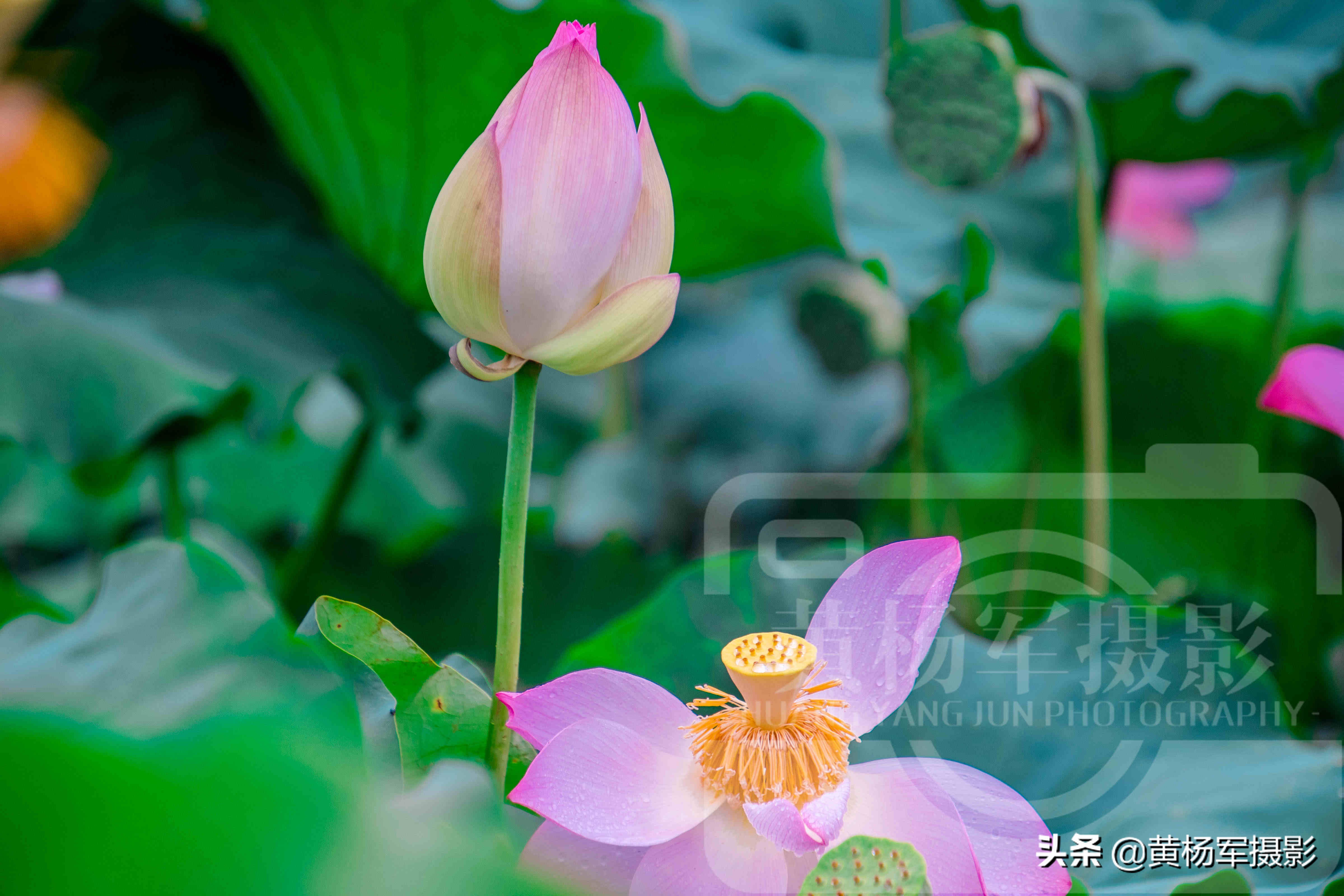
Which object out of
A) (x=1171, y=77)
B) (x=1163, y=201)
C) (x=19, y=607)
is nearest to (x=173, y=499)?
(x=19, y=607)

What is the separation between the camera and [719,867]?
0.22 metres

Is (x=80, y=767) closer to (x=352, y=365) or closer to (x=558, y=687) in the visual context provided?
(x=558, y=687)

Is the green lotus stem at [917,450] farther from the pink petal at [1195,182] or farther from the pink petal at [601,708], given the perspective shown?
the pink petal at [1195,182]

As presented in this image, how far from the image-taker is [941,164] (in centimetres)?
57

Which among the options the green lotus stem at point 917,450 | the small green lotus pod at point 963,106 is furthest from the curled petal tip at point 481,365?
the green lotus stem at point 917,450

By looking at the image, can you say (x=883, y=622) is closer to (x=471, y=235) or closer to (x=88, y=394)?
(x=471, y=235)

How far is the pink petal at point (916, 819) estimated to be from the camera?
0.69 feet

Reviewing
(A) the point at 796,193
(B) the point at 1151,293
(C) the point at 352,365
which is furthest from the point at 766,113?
(B) the point at 1151,293

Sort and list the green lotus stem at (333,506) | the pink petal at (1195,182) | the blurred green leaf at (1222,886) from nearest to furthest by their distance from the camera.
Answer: the blurred green leaf at (1222,886)
the green lotus stem at (333,506)
the pink petal at (1195,182)

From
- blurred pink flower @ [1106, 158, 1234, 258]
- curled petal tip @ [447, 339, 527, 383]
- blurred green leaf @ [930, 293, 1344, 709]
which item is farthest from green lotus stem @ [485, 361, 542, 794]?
blurred pink flower @ [1106, 158, 1234, 258]

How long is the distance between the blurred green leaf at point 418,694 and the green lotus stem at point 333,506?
1.32 ft

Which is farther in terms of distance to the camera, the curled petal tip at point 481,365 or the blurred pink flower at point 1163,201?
the blurred pink flower at point 1163,201

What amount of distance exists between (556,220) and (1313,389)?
236 mm

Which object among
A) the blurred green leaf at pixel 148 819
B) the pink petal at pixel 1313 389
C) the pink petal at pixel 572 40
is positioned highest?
the pink petal at pixel 572 40
